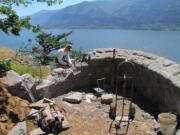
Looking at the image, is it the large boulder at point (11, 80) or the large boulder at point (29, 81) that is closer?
the large boulder at point (11, 80)

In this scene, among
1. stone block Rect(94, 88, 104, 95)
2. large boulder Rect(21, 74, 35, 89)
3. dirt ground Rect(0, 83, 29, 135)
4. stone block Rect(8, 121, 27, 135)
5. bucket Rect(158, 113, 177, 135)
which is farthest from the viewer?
stone block Rect(94, 88, 104, 95)

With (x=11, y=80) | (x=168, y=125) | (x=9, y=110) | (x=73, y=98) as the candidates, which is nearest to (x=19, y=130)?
(x=9, y=110)

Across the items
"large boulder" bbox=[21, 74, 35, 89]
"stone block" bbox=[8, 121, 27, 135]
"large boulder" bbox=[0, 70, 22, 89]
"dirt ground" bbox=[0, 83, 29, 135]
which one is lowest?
"stone block" bbox=[8, 121, 27, 135]

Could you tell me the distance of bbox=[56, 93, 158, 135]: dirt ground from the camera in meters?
9.25

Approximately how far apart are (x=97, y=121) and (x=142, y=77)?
2.40m

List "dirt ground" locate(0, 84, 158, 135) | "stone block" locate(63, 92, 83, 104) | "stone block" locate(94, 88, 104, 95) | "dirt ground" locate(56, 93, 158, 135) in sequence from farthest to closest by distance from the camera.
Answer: "stone block" locate(94, 88, 104, 95) → "stone block" locate(63, 92, 83, 104) → "dirt ground" locate(56, 93, 158, 135) → "dirt ground" locate(0, 84, 158, 135)

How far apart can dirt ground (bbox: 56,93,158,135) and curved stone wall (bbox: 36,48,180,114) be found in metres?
0.62

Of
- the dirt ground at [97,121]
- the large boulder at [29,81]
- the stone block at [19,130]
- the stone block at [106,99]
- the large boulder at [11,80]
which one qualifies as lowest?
the dirt ground at [97,121]

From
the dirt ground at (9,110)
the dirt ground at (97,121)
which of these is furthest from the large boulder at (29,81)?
the dirt ground at (97,121)

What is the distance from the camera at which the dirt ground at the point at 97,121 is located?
9.25 meters

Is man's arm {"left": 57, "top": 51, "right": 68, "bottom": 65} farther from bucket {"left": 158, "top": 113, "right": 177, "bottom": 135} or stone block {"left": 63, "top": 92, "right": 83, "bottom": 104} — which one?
bucket {"left": 158, "top": 113, "right": 177, "bottom": 135}

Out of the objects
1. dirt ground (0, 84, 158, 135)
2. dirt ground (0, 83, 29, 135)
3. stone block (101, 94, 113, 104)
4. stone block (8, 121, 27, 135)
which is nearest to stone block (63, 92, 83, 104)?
dirt ground (0, 84, 158, 135)

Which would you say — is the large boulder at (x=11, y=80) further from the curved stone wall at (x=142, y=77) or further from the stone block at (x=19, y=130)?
the stone block at (x=19, y=130)

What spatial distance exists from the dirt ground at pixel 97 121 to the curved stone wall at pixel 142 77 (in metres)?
0.62
